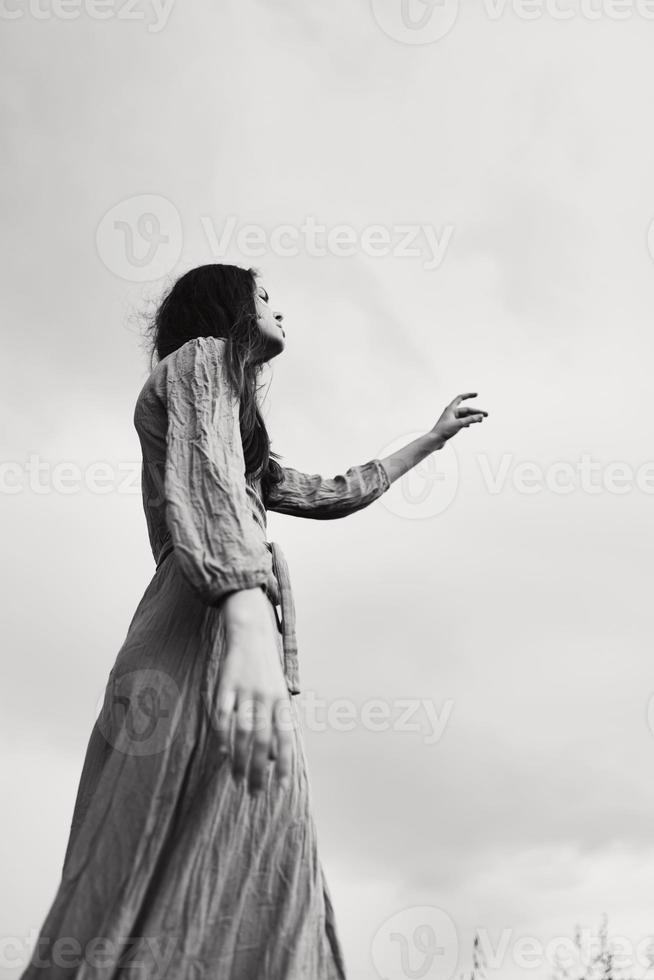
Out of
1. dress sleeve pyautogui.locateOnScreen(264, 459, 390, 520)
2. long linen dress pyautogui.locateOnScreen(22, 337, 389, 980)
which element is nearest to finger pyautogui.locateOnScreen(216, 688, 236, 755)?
long linen dress pyautogui.locateOnScreen(22, 337, 389, 980)

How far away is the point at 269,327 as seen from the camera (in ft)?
11.7

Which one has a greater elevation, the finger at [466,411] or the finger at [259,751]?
the finger at [466,411]

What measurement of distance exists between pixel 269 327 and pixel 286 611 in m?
0.98

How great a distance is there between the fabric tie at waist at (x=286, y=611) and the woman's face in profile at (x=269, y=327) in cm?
69

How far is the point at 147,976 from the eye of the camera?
2.43m

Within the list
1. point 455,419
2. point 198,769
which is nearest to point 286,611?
point 198,769

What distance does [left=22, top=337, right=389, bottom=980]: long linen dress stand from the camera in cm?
A: 251

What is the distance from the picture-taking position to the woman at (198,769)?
245 centimetres

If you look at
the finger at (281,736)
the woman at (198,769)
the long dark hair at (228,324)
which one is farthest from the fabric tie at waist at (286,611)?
the finger at (281,736)

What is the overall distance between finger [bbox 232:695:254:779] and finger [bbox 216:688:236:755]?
2 cm

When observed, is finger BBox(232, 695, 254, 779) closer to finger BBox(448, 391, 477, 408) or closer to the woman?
the woman

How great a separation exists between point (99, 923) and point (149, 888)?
0.14 metres

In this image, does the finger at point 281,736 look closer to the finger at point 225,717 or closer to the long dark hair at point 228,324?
the finger at point 225,717

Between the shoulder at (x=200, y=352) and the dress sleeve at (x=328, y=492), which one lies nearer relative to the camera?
the shoulder at (x=200, y=352)
